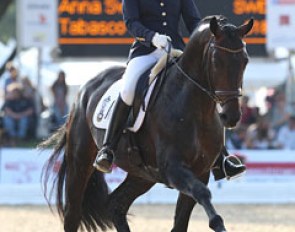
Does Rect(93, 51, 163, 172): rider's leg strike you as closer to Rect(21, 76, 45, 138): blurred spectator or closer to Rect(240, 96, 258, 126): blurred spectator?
Rect(21, 76, 45, 138): blurred spectator

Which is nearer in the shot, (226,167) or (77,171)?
(226,167)

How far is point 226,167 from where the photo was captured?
24.5ft

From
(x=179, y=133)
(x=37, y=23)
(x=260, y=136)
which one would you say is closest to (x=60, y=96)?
(x=37, y=23)

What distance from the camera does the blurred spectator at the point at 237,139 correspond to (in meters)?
15.3

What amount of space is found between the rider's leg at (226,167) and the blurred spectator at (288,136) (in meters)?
8.16

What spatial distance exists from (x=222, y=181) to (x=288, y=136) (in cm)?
194

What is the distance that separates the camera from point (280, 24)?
53.2ft

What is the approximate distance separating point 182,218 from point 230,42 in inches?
69.5

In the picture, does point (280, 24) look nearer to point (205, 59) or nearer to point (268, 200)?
point (268, 200)

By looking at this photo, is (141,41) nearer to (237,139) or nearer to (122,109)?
(122,109)

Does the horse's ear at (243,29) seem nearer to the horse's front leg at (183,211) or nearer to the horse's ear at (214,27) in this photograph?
the horse's ear at (214,27)

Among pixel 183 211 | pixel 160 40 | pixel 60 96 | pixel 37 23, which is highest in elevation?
pixel 160 40

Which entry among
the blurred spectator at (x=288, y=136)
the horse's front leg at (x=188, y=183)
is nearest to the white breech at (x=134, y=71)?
the horse's front leg at (x=188, y=183)

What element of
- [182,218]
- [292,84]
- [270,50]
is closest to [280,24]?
[270,50]
